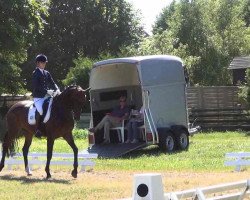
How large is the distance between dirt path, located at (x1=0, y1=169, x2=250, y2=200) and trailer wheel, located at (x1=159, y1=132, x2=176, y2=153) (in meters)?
5.45

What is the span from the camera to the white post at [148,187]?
6.80m

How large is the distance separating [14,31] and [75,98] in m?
20.1

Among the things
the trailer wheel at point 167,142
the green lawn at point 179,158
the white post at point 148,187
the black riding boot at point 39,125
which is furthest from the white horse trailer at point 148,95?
the white post at point 148,187

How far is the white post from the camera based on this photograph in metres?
6.80

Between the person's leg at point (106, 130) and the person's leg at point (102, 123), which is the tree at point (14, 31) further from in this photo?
the person's leg at point (106, 130)

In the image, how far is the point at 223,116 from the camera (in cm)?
2930

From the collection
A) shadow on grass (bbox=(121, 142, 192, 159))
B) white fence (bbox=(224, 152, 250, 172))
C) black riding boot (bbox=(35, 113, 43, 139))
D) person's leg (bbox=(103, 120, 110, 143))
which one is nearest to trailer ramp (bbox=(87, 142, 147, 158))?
shadow on grass (bbox=(121, 142, 192, 159))

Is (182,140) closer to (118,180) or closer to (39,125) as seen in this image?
(39,125)

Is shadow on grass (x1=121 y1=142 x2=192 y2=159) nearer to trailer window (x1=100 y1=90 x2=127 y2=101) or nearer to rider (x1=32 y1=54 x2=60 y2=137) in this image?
trailer window (x1=100 y1=90 x2=127 y2=101)

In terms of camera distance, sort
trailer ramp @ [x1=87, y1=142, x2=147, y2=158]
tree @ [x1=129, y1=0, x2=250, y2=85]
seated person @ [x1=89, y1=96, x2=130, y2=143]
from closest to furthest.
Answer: trailer ramp @ [x1=87, y1=142, x2=147, y2=158]
seated person @ [x1=89, y1=96, x2=130, y2=143]
tree @ [x1=129, y1=0, x2=250, y2=85]

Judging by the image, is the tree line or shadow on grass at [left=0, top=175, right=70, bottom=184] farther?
the tree line

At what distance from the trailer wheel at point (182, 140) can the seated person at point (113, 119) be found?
1.97m

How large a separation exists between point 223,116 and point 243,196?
811 inches

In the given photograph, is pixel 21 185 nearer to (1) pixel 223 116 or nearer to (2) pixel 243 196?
(2) pixel 243 196
